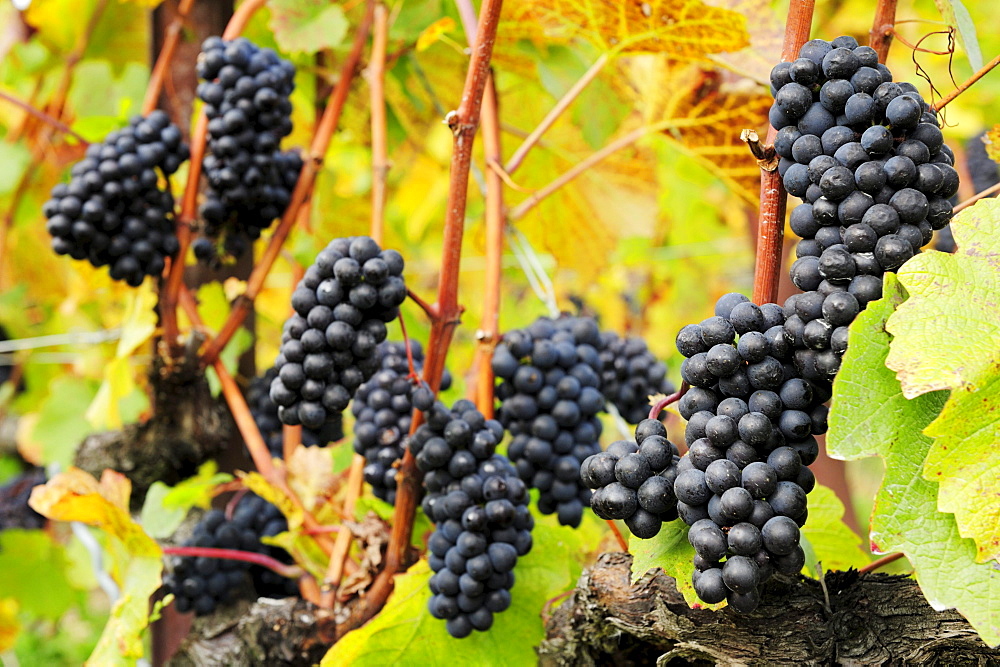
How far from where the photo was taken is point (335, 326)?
0.79m

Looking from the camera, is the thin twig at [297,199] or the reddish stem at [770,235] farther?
the thin twig at [297,199]

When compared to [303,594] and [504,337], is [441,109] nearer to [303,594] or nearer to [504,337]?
[504,337]

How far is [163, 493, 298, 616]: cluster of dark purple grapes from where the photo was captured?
122 centimetres

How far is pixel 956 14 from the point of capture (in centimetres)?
71

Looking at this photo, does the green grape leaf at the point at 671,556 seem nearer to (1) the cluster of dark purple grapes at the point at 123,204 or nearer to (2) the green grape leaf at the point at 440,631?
(2) the green grape leaf at the point at 440,631

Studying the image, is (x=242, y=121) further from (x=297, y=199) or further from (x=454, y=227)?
(x=454, y=227)

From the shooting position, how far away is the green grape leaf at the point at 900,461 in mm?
524

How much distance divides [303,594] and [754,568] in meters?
0.83

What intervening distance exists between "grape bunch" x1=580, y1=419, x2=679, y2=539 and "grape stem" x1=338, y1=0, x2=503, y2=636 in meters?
0.31

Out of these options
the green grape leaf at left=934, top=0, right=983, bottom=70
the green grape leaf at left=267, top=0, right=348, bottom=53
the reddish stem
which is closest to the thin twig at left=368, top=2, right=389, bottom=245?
the green grape leaf at left=267, top=0, right=348, bottom=53

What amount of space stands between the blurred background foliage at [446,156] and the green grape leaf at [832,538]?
1.38 feet

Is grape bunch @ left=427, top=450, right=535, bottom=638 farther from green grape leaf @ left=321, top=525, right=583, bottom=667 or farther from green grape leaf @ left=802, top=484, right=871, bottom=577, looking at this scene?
green grape leaf @ left=802, top=484, right=871, bottom=577

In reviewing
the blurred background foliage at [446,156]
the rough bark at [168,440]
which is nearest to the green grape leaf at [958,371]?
the blurred background foliage at [446,156]

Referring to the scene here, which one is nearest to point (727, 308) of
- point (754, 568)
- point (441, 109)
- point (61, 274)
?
point (754, 568)
